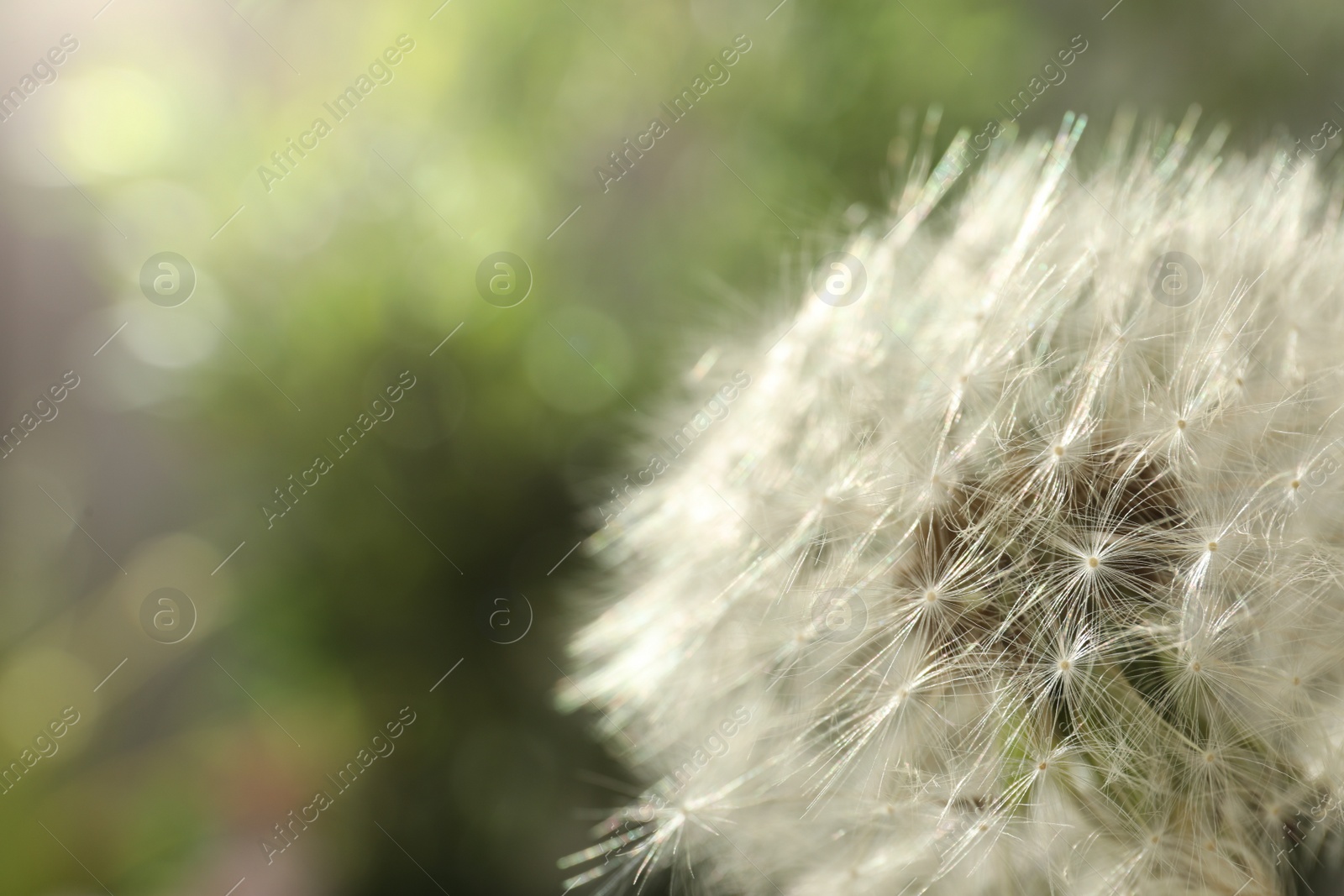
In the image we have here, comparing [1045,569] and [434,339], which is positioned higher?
[434,339]

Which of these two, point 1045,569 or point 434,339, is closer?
point 1045,569

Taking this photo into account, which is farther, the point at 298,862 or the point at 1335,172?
the point at 298,862

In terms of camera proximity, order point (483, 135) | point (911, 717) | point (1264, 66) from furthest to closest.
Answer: point (483, 135)
point (1264, 66)
point (911, 717)

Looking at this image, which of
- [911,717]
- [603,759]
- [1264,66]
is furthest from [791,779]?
[1264,66]

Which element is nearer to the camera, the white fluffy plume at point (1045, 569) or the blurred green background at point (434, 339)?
the white fluffy plume at point (1045, 569)

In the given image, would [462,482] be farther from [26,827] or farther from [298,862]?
[26,827]
